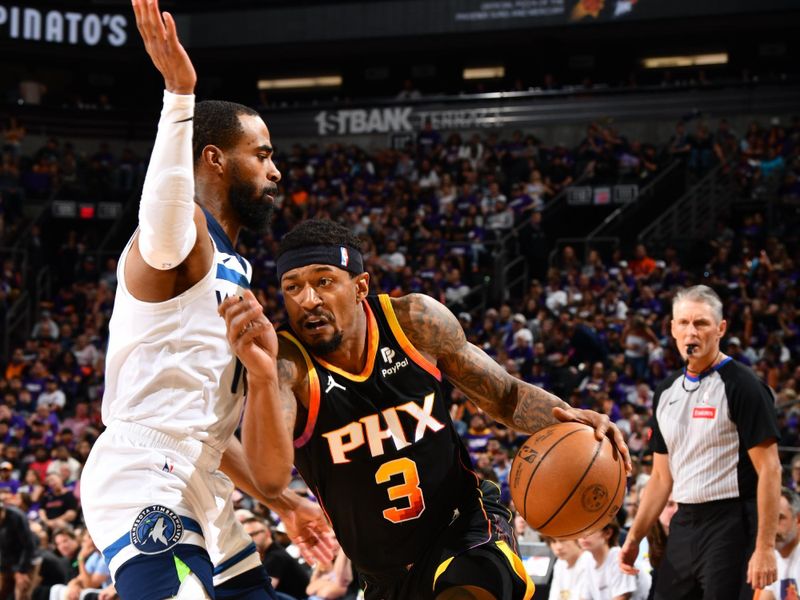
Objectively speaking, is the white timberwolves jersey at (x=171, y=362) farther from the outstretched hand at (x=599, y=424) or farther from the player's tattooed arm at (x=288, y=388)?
the outstretched hand at (x=599, y=424)

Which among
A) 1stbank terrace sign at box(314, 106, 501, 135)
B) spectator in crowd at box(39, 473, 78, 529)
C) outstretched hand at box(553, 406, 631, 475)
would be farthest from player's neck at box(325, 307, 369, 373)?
1stbank terrace sign at box(314, 106, 501, 135)

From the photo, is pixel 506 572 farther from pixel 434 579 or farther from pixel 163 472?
pixel 163 472

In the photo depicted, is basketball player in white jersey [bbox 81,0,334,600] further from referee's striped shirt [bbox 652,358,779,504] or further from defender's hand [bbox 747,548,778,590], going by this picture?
referee's striped shirt [bbox 652,358,779,504]

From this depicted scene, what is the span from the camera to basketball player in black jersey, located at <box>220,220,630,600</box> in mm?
3895

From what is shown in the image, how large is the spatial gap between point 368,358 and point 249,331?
1.09 m

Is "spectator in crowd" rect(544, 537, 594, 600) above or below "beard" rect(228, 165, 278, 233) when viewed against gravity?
below

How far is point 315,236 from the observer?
156 inches

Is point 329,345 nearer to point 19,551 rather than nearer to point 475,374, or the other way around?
point 475,374

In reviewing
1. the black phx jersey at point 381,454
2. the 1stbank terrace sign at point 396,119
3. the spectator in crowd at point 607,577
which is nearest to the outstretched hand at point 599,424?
the black phx jersey at point 381,454

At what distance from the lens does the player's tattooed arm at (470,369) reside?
13.6ft

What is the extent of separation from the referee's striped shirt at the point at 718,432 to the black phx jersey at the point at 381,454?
6.51 feet

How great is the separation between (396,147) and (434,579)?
19503 mm

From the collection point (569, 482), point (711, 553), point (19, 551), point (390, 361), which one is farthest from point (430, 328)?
point (19, 551)

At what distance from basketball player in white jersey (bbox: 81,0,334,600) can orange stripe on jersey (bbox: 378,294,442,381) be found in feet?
2.68
